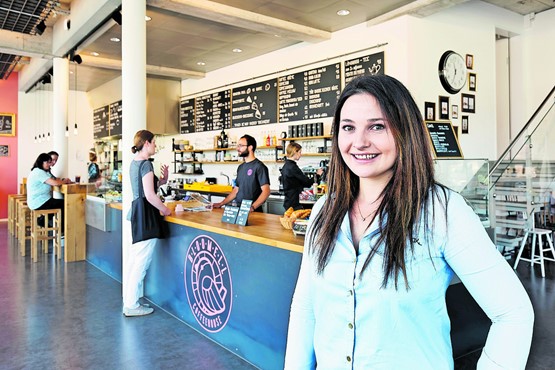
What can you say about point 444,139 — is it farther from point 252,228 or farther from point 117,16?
point 117,16

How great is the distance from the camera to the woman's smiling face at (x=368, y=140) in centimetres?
102

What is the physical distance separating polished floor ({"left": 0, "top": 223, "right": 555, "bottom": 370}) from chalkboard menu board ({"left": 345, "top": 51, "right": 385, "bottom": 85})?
10.3 feet

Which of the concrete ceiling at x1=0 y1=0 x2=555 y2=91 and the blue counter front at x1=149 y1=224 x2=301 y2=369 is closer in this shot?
the blue counter front at x1=149 y1=224 x2=301 y2=369

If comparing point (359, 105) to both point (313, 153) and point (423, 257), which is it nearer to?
point (423, 257)

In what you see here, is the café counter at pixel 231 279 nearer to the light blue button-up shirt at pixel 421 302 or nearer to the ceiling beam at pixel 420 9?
the light blue button-up shirt at pixel 421 302

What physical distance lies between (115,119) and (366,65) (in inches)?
275

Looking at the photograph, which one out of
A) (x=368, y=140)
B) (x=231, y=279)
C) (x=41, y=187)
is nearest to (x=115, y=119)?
(x=41, y=187)

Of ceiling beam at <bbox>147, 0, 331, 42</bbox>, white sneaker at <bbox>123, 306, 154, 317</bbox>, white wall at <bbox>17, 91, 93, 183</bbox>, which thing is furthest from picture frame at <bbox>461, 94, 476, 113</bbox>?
white wall at <bbox>17, 91, 93, 183</bbox>

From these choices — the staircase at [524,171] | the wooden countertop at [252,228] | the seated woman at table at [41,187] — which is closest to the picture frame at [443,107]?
the staircase at [524,171]

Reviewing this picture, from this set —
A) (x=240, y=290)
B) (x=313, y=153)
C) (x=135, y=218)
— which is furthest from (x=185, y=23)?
(x=240, y=290)

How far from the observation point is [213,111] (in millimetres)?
8672

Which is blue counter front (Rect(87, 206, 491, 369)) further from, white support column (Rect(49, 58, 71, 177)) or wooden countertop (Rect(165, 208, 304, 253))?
white support column (Rect(49, 58, 71, 177))

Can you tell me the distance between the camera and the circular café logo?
3090 mm

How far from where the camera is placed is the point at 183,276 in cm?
359
